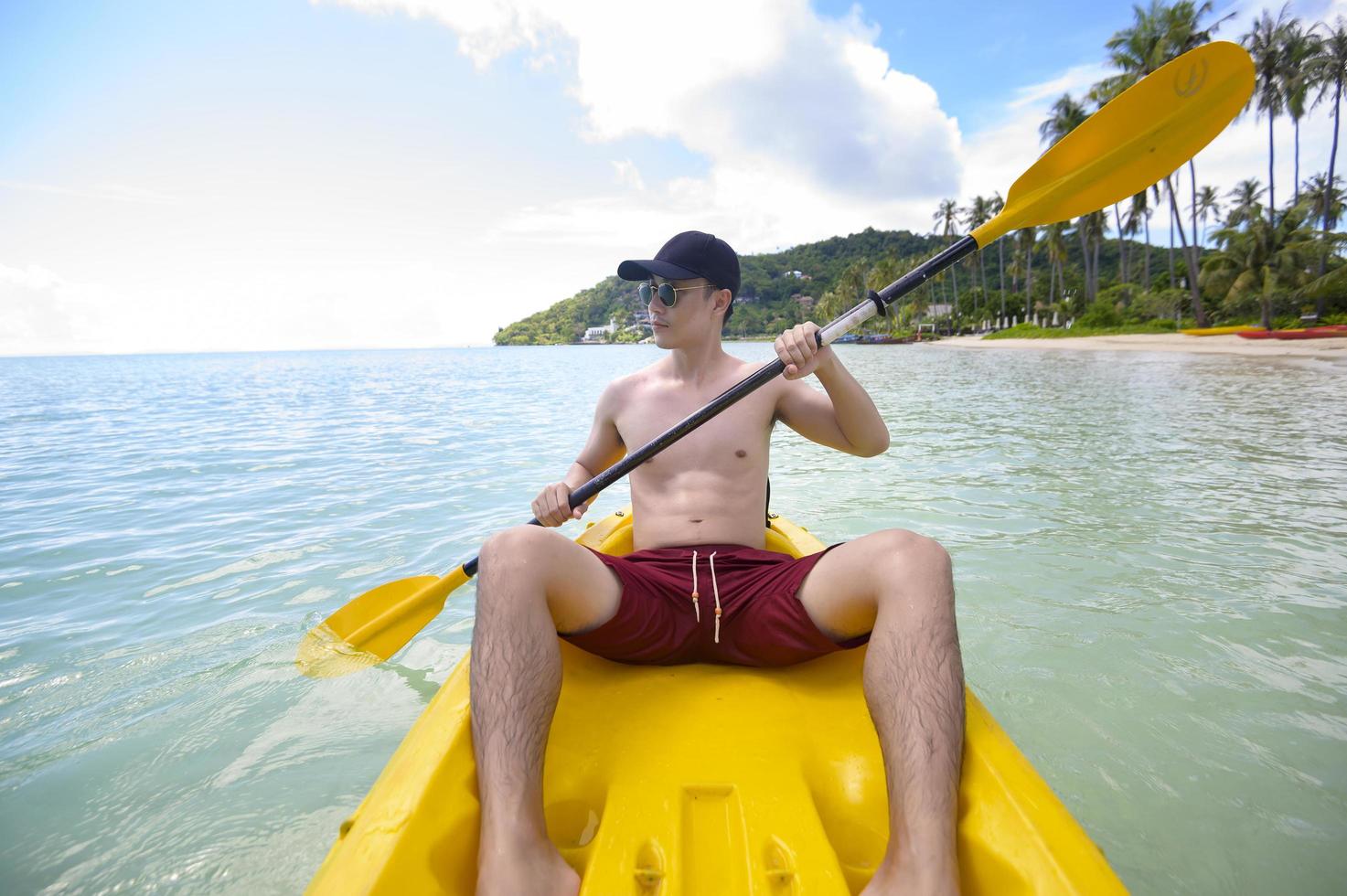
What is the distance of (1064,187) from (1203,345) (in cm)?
2999

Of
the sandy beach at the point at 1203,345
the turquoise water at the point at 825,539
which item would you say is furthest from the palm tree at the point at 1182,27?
the turquoise water at the point at 825,539

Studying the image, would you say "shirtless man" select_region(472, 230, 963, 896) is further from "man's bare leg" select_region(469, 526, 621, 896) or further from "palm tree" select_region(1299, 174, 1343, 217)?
"palm tree" select_region(1299, 174, 1343, 217)

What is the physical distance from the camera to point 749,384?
85.2 inches

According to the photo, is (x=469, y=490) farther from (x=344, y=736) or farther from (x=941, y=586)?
(x=941, y=586)

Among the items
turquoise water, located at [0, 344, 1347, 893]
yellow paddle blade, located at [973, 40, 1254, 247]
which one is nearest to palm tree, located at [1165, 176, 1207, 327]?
turquoise water, located at [0, 344, 1347, 893]

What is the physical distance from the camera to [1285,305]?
88.6ft

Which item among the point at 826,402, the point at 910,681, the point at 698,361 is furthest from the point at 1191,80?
the point at 910,681

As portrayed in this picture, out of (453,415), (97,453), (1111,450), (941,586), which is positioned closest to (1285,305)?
(1111,450)

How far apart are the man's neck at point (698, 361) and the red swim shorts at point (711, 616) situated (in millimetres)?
739

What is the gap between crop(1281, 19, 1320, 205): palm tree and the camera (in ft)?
95.0

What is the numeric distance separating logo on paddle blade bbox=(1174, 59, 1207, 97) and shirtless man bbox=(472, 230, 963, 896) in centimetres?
174

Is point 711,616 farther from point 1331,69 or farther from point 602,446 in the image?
point 1331,69

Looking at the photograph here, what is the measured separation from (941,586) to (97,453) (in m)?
11.8

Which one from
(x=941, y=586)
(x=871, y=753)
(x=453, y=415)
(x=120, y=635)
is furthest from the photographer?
(x=453, y=415)
